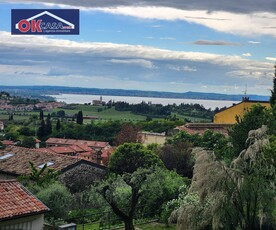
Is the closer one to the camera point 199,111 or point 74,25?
point 74,25

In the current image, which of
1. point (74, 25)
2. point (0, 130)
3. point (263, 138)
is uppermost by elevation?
point (74, 25)

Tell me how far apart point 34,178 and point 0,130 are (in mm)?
86430

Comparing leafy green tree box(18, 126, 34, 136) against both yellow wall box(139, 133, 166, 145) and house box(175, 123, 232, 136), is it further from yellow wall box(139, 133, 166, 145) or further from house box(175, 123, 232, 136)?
house box(175, 123, 232, 136)

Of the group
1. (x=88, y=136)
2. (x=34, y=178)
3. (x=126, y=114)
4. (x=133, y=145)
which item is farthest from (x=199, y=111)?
(x=34, y=178)

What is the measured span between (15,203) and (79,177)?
17.5m

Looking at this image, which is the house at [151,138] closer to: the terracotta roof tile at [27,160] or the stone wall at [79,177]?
the terracotta roof tile at [27,160]

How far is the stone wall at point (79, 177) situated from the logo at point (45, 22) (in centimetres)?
1314

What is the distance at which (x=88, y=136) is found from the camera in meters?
93.6

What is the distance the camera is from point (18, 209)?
53.4 ft

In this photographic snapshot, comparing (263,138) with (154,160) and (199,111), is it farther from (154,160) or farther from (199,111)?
(199,111)

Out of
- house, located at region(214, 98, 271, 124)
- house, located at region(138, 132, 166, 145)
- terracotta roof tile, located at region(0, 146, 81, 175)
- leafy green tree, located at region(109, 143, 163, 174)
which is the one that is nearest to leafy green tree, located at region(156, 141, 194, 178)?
leafy green tree, located at region(109, 143, 163, 174)

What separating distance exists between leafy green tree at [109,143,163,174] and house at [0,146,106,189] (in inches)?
112

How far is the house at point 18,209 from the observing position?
1576cm

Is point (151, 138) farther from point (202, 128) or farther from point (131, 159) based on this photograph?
point (131, 159)
